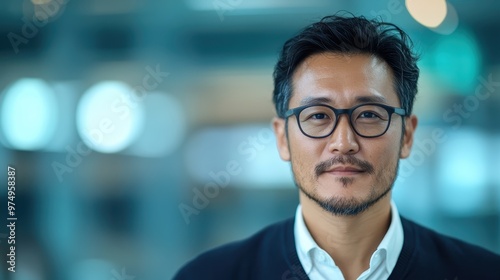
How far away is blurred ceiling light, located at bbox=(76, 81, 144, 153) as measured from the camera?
318 centimetres

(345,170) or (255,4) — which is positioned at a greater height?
(255,4)

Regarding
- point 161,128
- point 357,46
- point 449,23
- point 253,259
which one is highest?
point 449,23

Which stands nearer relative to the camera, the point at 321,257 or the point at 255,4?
the point at 321,257

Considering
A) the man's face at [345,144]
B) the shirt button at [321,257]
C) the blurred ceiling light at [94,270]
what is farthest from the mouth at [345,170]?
the blurred ceiling light at [94,270]

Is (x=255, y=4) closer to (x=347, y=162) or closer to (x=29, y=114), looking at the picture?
(x=29, y=114)

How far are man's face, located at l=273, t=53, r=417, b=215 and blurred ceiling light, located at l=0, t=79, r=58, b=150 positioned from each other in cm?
218

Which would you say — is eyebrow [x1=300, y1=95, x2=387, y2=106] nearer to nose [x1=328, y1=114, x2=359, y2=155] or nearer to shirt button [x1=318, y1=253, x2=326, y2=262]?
nose [x1=328, y1=114, x2=359, y2=155]

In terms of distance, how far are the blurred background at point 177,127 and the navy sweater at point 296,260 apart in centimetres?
153

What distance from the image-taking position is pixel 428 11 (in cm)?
310

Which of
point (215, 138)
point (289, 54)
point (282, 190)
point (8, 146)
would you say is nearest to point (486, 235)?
point (282, 190)

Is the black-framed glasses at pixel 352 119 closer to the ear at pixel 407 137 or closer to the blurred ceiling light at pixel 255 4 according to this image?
the ear at pixel 407 137

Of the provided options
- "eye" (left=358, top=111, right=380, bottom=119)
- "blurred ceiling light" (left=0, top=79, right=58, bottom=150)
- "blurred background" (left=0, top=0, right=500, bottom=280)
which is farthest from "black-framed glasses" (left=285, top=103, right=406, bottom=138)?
"blurred ceiling light" (left=0, top=79, right=58, bottom=150)

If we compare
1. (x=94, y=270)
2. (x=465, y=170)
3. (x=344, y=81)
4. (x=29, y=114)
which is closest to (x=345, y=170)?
(x=344, y=81)

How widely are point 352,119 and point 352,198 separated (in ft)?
0.63
